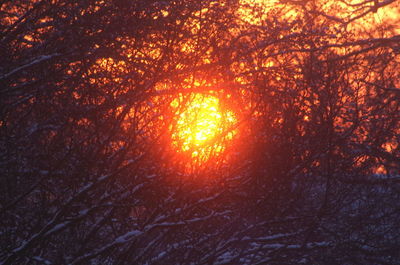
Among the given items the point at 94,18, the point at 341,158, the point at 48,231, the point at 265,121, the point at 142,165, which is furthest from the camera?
the point at 341,158

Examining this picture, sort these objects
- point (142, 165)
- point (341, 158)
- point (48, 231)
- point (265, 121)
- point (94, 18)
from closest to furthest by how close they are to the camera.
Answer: point (48, 231) < point (94, 18) < point (142, 165) < point (265, 121) < point (341, 158)

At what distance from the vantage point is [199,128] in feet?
25.6

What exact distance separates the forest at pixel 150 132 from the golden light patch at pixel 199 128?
0.03 metres

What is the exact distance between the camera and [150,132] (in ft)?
24.4

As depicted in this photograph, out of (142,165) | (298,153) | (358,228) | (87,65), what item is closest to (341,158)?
(298,153)

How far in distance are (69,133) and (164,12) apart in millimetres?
2141

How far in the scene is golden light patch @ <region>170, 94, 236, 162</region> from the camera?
24.4 feet

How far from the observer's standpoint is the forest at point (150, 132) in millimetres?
6789

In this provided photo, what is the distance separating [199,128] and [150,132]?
2.59 feet

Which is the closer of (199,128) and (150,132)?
(150,132)

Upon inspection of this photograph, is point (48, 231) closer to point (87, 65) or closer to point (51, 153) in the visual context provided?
point (51, 153)

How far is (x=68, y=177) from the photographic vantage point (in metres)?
6.87

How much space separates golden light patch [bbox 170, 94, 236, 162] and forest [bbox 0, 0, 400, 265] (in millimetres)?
28

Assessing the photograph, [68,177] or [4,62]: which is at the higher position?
[4,62]
